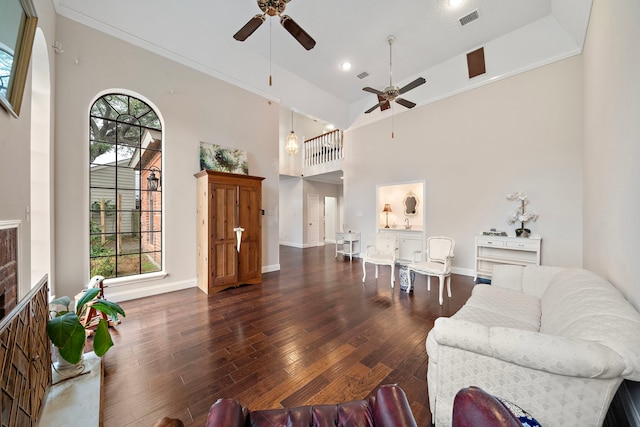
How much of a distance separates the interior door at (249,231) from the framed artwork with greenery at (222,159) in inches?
24.0

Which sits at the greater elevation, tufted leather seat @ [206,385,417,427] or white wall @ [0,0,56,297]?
white wall @ [0,0,56,297]

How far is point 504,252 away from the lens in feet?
15.1

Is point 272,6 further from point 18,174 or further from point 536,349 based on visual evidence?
point 536,349

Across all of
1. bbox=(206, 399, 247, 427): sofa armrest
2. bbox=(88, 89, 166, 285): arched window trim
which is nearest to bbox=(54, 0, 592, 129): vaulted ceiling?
bbox=(88, 89, 166, 285): arched window trim

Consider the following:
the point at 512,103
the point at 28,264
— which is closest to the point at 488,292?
the point at 512,103

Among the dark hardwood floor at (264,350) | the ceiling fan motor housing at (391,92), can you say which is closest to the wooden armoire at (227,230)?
the dark hardwood floor at (264,350)

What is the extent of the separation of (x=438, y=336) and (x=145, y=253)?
14.2ft

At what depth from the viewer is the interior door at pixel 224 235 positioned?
3.90m

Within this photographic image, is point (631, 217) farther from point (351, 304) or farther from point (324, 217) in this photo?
point (324, 217)

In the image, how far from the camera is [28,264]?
6.67 feet

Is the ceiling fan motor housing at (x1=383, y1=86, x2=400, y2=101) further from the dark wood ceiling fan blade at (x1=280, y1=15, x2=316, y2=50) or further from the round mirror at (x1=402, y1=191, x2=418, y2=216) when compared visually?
the round mirror at (x1=402, y1=191, x2=418, y2=216)

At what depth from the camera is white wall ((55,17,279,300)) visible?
306 cm

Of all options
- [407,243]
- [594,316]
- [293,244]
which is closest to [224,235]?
[594,316]

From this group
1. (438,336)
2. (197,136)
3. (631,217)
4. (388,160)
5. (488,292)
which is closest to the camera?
(438,336)
